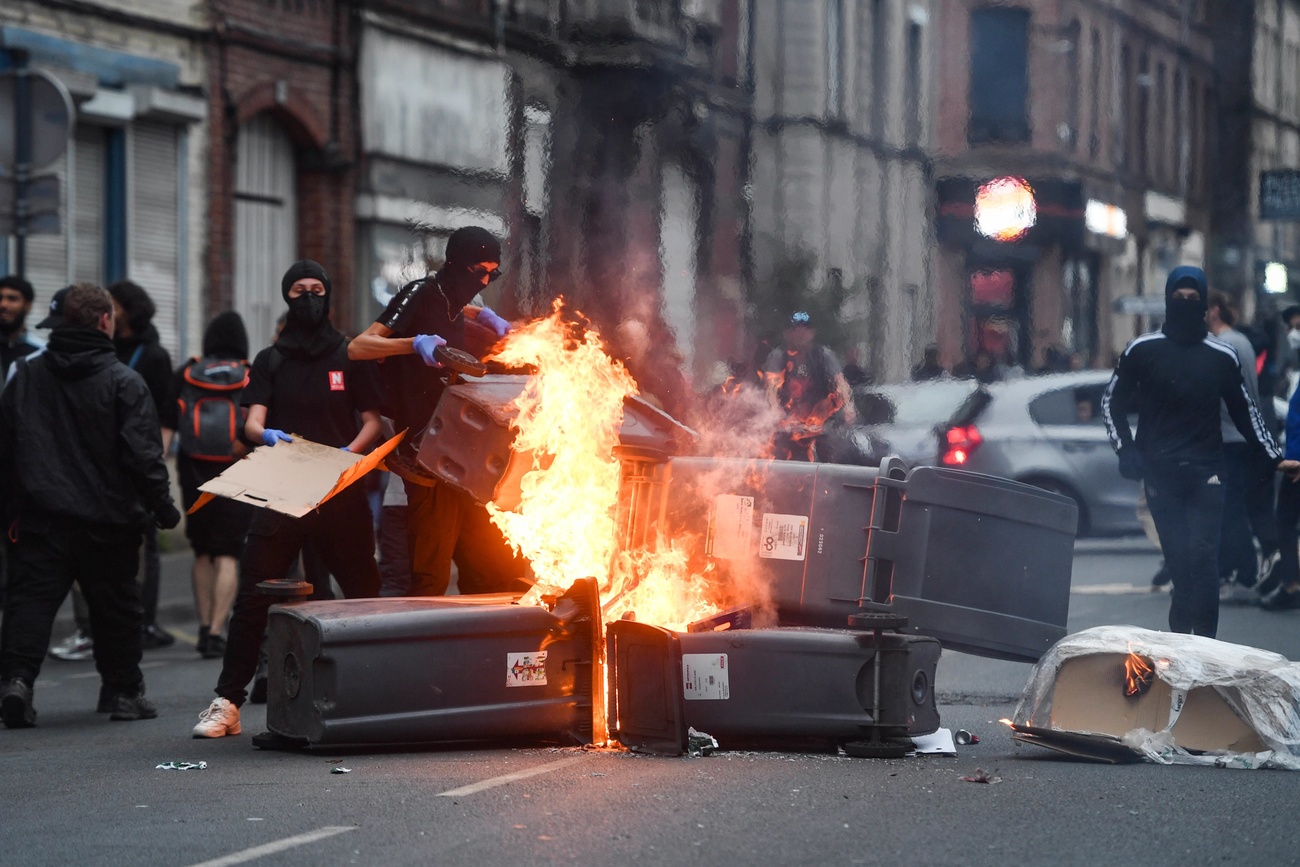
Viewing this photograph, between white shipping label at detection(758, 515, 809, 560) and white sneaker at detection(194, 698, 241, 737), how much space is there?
87.4 inches

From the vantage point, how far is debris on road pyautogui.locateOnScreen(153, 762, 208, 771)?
6.98 metres

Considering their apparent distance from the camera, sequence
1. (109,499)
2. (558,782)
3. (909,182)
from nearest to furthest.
→ (558,782) → (109,499) → (909,182)

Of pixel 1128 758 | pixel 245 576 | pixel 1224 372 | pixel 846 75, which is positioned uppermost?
pixel 846 75

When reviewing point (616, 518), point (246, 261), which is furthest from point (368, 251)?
point (616, 518)

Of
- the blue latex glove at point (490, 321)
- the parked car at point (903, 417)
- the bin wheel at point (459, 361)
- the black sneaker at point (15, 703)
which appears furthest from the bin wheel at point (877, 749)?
the parked car at point (903, 417)

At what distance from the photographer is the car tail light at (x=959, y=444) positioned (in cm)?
1538

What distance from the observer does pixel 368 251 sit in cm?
2098

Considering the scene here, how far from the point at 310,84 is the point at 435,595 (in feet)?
43.4

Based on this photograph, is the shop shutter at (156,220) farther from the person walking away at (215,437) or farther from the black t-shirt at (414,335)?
A: the black t-shirt at (414,335)

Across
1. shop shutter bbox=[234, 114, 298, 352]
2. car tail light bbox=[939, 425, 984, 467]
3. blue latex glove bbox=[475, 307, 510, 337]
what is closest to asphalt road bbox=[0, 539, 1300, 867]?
blue latex glove bbox=[475, 307, 510, 337]

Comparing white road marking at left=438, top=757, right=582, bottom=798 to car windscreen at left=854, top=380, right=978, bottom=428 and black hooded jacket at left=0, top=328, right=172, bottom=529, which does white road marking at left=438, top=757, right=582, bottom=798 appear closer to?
black hooded jacket at left=0, top=328, right=172, bottom=529

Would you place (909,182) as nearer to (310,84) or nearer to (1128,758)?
(1128,758)

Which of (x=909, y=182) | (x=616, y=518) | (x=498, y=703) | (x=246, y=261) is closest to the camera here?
(x=498, y=703)

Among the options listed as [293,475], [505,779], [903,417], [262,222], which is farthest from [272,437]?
[262,222]
